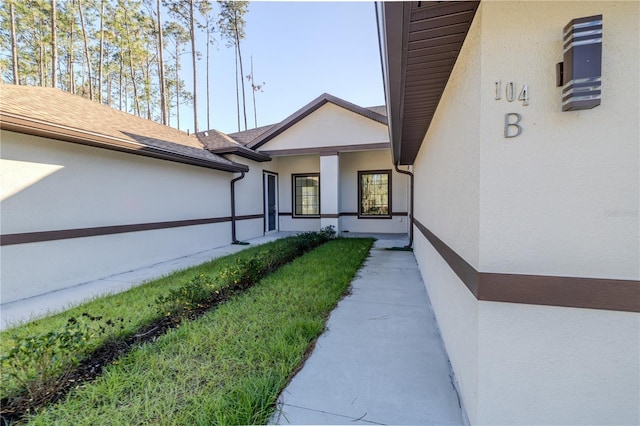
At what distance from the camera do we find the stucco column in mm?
9797

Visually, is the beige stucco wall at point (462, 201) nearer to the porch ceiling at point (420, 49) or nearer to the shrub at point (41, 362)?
the porch ceiling at point (420, 49)

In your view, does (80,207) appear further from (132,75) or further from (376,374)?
(132,75)

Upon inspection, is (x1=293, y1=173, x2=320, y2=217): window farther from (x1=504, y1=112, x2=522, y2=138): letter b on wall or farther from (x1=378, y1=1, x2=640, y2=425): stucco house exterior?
(x1=504, y1=112, x2=522, y2=138): letter b on wall

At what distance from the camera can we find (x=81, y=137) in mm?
4641

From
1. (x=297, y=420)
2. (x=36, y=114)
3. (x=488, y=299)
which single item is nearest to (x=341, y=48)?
(x=36, y=114)

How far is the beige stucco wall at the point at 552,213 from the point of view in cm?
138

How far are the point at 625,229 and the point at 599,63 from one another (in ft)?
2.73

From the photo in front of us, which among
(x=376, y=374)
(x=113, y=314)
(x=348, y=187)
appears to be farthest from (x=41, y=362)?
(x=348, y=187)

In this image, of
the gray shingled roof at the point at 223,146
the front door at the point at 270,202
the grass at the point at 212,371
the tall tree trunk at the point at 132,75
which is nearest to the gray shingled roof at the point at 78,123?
the gray shingled roof at the point at 223,146

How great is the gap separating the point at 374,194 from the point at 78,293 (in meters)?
9.25

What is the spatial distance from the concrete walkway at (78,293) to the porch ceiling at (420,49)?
199 inches

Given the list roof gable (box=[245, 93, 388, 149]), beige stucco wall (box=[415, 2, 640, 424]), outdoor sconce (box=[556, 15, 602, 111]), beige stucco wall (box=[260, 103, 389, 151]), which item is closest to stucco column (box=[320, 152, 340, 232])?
beige stucco wall (box=[260, 103, 389, 151])

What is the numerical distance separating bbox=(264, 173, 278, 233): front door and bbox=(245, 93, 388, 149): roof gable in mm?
1507

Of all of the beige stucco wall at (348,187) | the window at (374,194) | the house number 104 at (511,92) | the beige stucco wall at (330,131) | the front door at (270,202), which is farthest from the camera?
Answer: the front door at (270,202)
